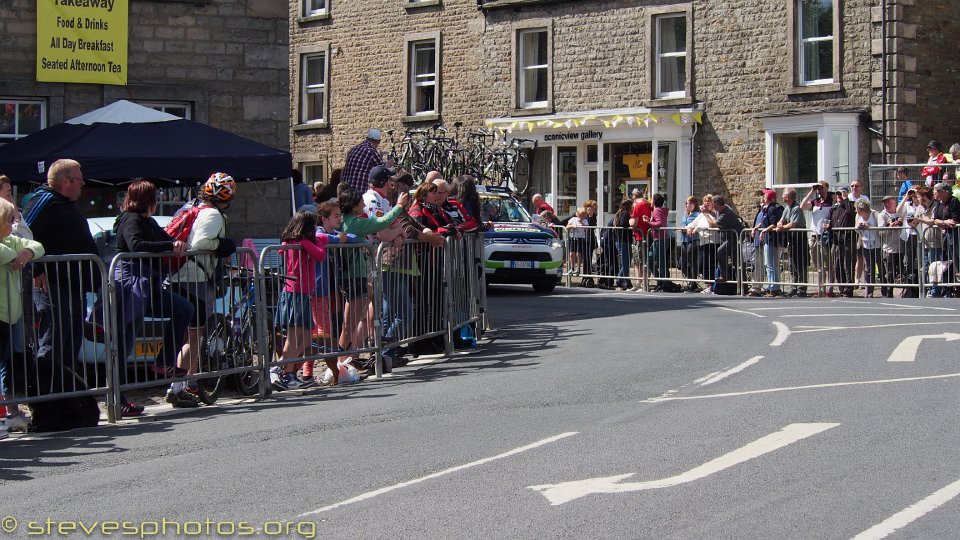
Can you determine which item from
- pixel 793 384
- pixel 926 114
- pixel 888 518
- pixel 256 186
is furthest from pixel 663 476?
pixel 926 114

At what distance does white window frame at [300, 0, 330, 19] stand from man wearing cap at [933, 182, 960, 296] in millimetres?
23514

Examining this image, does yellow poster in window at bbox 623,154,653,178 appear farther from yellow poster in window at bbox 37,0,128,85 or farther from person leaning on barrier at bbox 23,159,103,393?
person leaning on barrier at bbox 23,159,103,393

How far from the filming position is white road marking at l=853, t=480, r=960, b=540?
6207 millimetres

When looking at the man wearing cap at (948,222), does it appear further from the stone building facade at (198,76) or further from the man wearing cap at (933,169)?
the stone building facade at (198,76)

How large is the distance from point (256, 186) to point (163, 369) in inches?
403

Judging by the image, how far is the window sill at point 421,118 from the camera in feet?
126

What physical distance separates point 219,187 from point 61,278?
70.2 inches

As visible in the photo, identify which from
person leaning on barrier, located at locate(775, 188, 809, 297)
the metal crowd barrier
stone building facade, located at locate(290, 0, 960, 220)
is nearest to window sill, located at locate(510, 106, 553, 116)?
stone building facade, located at locate(290, 0, 960, 220)

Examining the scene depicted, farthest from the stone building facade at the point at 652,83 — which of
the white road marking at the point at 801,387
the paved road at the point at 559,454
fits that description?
the white road marking at the point at 801,387

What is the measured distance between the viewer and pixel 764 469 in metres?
7.66

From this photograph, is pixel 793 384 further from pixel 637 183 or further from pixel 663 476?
pixel 637 183

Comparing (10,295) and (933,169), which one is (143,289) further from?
(933,169)

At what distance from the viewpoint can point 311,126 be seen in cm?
4162

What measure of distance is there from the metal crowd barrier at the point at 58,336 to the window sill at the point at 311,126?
31.5 meters
